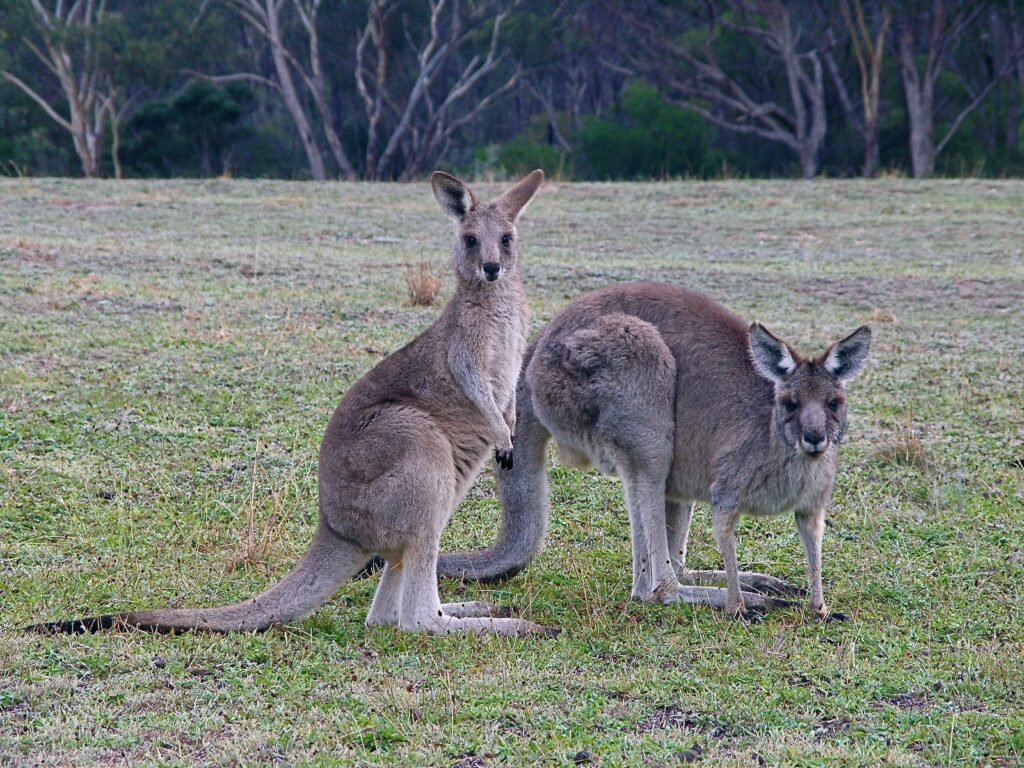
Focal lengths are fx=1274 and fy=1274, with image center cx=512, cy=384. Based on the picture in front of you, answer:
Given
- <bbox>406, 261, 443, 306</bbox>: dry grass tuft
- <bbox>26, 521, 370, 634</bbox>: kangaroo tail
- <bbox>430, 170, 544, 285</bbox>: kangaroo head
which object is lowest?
<bbox>26, 521, 370, 634</bbox>: kangaroo tail

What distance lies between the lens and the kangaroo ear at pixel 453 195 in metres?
5.16

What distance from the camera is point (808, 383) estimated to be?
4637 millimetres

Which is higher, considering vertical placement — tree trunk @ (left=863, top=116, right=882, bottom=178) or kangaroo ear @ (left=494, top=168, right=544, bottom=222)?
tree trunk @ (left=863, top=116, right=882, bottom=178)

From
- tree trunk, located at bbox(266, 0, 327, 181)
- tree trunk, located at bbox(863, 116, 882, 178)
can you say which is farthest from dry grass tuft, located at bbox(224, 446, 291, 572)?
tree trunk, located at bbox(266, 0, 327, 181)

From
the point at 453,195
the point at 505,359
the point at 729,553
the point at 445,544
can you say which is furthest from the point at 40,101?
the point at 729,553

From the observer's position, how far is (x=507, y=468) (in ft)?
16.2

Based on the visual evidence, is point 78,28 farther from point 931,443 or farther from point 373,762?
point 373,762

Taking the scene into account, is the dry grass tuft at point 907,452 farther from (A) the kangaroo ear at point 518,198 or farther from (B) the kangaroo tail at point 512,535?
(A) the kangaroo ear at point 518,198

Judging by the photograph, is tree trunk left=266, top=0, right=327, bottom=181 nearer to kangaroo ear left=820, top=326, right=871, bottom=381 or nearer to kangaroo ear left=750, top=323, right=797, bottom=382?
kangaroo ear left=750, top=323, right=797, bottom=382

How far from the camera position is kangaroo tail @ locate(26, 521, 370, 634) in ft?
14.0

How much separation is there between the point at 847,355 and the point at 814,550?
75cm

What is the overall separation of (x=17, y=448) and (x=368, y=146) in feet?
76.5

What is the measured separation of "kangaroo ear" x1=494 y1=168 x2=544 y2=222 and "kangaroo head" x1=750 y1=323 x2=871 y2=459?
116 centimetres

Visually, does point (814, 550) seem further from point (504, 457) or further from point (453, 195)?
point (453, 195)
